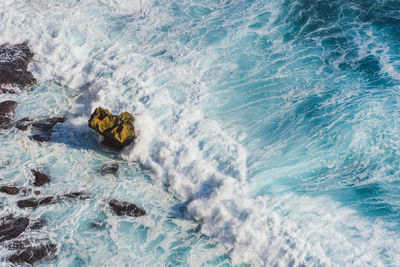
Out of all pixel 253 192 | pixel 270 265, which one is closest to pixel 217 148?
pixel 253 192

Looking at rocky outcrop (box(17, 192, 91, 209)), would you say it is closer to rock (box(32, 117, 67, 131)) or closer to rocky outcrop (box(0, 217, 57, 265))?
rocky outcrop (box(0, 217, 57, 265))

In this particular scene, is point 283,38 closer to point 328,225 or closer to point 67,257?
point 328,225

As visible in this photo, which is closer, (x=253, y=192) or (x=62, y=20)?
(x=253, y=192)

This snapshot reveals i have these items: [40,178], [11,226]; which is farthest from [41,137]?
[11,226]

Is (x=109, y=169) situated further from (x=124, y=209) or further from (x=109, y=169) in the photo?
(x=124, y=209)

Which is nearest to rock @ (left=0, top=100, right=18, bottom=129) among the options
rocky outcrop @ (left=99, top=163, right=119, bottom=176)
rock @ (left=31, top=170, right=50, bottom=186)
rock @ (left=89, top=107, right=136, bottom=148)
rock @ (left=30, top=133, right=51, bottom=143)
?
rock @ (left=30, top=133, right=51, bottom=143)

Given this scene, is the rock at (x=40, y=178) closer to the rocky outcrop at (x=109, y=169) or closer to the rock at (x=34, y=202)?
the rock at (x=34, y=202)

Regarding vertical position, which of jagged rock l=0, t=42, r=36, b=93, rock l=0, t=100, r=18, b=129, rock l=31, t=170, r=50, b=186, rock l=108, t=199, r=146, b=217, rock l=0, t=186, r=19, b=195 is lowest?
rock l=108, t=199, r=146, b=217
